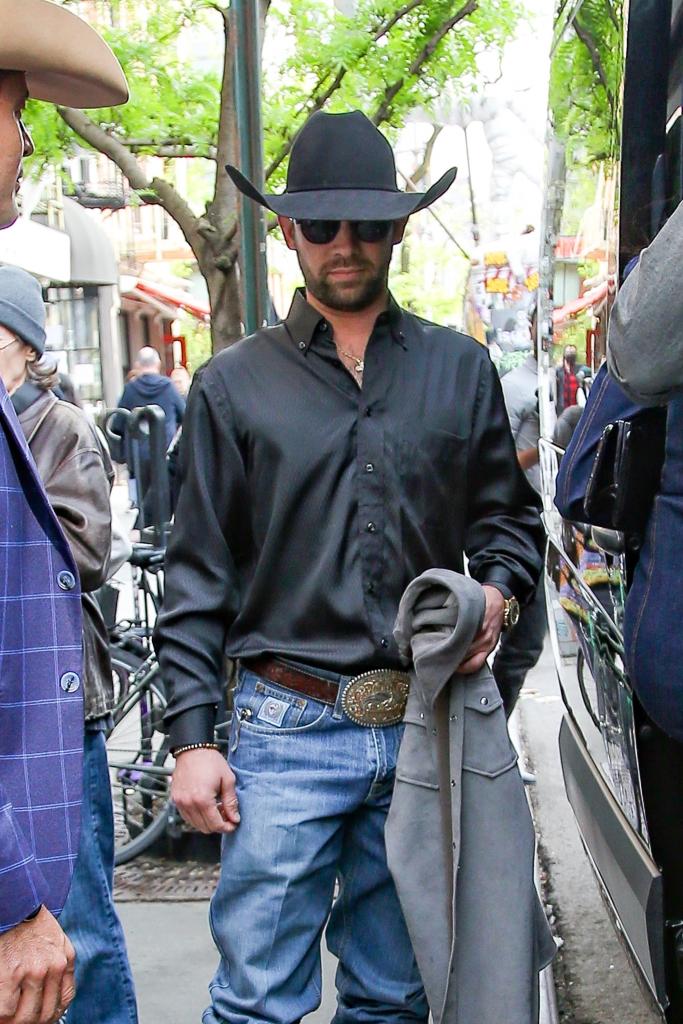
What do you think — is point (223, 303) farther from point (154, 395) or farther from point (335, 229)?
point (154, 395)

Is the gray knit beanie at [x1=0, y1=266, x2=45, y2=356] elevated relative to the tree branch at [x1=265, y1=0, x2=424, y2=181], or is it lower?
lower

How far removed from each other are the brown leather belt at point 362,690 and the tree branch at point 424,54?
3.23 metres

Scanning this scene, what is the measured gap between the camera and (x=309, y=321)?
2.86 m

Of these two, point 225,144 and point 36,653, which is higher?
point 225,144

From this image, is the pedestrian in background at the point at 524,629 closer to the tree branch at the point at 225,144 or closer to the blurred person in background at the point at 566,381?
the tree branch at the point at 225,144

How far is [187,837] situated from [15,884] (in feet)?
10.9

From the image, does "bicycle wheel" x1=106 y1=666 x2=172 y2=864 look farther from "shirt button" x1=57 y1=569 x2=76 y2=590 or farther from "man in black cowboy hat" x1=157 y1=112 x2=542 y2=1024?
"shirt button" x1=57 y1=569 x2=76 y2=590

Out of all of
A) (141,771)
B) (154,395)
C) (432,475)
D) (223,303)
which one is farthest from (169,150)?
(154,395)

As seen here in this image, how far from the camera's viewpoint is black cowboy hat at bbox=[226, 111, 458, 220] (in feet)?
9.12

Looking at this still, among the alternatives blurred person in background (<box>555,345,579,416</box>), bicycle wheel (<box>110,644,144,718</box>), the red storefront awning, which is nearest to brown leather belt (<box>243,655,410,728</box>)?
blurred person in background (<box>555,345,579,416</box>)

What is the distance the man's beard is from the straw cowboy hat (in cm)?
59

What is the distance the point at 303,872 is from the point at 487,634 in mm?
588

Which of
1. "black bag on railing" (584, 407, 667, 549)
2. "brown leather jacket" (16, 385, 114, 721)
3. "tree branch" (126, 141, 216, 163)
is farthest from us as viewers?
"tree branch" (126, 141, 216, 163)

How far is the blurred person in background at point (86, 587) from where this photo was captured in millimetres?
3207
